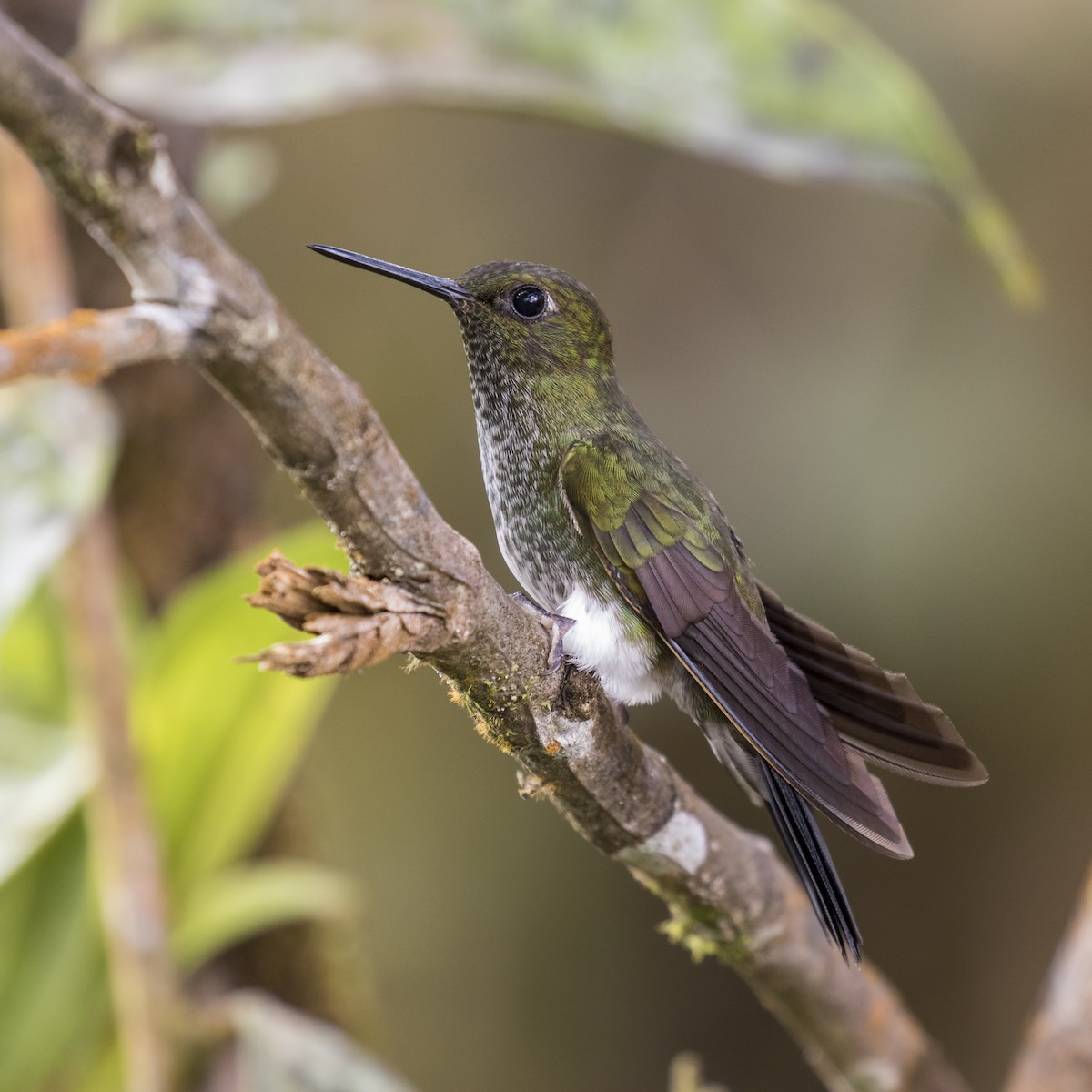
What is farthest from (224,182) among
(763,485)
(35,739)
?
(763,485)

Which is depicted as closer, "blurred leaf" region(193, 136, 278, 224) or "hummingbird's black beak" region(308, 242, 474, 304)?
"hummingbird's black beak" region(308, 242, 474, 304)

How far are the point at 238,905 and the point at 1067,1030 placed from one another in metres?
1.12

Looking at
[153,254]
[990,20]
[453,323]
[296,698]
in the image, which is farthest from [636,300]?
[153,254]

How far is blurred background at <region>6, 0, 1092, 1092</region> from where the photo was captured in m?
3.17

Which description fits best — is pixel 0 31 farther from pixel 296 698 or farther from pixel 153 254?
pixel 296 698

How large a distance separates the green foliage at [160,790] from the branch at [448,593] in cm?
71

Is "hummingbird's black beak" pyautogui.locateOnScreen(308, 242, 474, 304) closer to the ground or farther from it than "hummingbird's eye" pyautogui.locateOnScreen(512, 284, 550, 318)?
closer to the ground

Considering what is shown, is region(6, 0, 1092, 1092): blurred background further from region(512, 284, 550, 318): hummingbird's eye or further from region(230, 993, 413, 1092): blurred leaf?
region(512, 284, 550, 318): hummingbird's eye

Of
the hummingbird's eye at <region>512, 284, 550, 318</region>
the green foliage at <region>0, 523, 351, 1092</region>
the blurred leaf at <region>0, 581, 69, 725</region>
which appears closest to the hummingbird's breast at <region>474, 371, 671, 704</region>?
the hummingbird's eye at <region>512, 284, 550, 318</region>

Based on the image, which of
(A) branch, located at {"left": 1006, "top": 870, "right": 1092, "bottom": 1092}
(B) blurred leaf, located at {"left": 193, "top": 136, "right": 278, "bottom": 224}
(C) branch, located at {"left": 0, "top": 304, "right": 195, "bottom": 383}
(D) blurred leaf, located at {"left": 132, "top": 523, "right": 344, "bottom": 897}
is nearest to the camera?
(C) branch, located at {"left": 0, "top": 304, "right": 195, "bottom": 383}

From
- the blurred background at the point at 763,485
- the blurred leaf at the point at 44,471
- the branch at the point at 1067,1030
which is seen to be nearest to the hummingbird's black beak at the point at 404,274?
the blurred leaf at the point at 44,471

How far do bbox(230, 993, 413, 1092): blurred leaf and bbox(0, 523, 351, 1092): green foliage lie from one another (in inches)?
6.2

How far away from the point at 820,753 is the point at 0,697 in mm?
1303

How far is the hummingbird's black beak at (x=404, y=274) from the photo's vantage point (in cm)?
101
